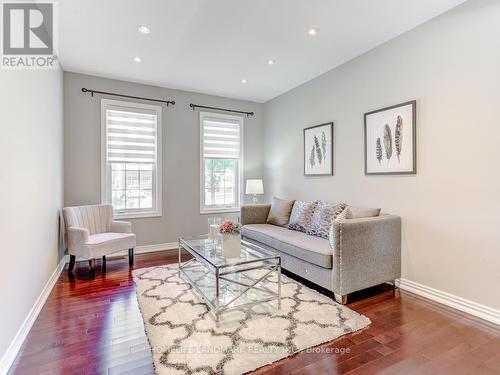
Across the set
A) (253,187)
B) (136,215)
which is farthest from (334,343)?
(136,215)

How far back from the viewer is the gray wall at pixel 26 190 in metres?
1.76

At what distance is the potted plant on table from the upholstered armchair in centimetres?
170

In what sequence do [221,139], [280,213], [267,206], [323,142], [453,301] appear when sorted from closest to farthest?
1. [453,301]
2. [323,142]
3. [280,213]
4. [267,206]
5. [221,139]

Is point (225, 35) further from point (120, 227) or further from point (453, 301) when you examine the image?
point (453, 301)

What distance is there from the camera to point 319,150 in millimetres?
4047

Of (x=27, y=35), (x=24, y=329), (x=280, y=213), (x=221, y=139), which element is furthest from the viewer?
(x=221, y=139)

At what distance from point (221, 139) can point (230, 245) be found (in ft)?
9.57

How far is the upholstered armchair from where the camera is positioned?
10.5 feet

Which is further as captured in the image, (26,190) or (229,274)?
(229,274)

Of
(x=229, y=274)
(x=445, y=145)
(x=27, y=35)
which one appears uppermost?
(x=27, y=35)

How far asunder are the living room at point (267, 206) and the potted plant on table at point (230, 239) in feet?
0.07

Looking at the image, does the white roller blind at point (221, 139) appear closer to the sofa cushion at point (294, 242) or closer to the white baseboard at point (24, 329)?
the sofa cushion at point (294, 242)

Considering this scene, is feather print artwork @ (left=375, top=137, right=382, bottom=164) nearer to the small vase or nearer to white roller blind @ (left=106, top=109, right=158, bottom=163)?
the small vase

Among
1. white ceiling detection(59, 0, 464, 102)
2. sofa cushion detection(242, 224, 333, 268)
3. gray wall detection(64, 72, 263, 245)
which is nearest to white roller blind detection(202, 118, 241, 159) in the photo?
gray wall detection(64, 72, 263, 245)
